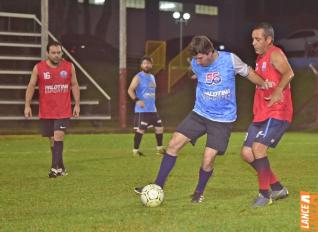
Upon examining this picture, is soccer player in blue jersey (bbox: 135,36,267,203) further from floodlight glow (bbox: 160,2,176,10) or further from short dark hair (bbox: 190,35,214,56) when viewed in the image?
floodlight glow (bbox: 160,2,176,10)

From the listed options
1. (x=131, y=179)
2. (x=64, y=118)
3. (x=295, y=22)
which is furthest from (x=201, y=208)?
(x=295, y=22)

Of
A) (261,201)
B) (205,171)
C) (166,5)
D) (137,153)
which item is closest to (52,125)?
(137,153)

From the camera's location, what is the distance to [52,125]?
10.8 meters

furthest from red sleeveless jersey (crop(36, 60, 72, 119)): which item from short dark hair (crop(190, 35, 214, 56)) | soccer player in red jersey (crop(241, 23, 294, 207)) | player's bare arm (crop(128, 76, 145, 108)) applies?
soccer player in red jersey (crop(241, 23, 294, 207))

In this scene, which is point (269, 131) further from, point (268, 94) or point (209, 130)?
point (209, 130)

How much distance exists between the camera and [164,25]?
4862cm

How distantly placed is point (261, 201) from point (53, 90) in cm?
434

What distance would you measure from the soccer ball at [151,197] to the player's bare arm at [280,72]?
1.65 metres

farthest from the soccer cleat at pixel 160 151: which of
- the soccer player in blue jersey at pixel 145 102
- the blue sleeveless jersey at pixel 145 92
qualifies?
the blue sleeveless jersey at pixel 145 92

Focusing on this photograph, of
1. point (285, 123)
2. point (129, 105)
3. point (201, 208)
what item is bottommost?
point (129, 105)

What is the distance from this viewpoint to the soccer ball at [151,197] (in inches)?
303

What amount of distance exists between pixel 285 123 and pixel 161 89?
2337 cm

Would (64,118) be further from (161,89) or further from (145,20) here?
(145,20)

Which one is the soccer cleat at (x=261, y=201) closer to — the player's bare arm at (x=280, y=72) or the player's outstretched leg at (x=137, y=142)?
the player's bare arm at (x=280, y=72)
